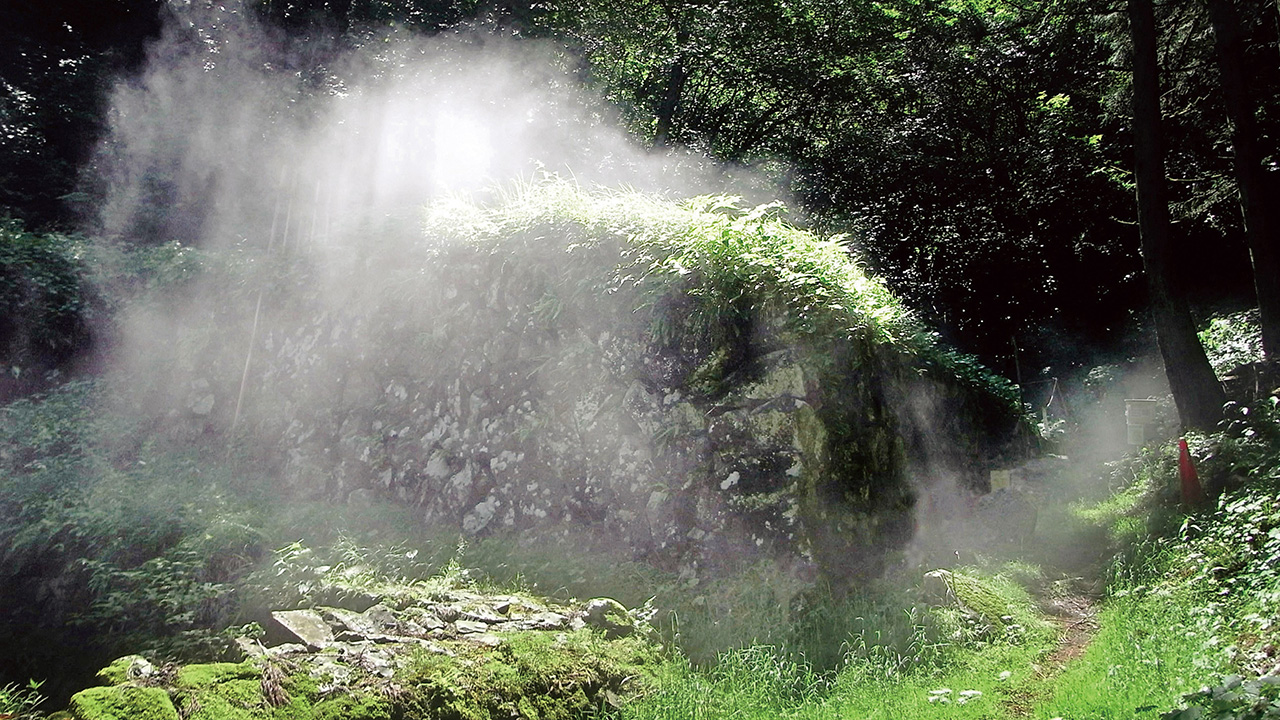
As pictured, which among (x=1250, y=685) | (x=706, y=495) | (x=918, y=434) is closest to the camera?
(x=1250, y=685)

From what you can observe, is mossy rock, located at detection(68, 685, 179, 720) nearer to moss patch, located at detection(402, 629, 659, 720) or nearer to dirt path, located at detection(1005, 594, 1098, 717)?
moss patch, located at detection(402, 629, 659, 720)

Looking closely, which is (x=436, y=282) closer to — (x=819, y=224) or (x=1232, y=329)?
(x=819, y=224)

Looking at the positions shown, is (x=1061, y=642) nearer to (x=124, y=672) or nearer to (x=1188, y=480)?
(x=1188, y=480)

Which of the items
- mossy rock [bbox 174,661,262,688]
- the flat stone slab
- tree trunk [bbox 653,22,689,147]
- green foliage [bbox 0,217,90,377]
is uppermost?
tree trunk [bbox 653,22,689,147]

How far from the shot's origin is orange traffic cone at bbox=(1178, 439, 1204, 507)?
6441mm

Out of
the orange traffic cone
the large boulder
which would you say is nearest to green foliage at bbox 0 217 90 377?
the large boulder

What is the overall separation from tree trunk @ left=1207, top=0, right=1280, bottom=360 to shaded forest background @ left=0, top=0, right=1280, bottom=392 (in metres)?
3.96

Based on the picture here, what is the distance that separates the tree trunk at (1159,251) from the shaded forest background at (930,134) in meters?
4.80

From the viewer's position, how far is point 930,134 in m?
14.3

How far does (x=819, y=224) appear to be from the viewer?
1414 cm

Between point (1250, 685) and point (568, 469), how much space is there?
3.82 metres

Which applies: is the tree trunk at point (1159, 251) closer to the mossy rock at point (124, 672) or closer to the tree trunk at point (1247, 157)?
the tree trunk at point (1247, 157)

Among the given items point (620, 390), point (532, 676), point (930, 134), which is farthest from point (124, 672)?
point (930, 134)

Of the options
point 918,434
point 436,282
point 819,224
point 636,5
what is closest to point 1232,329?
point 819,224
